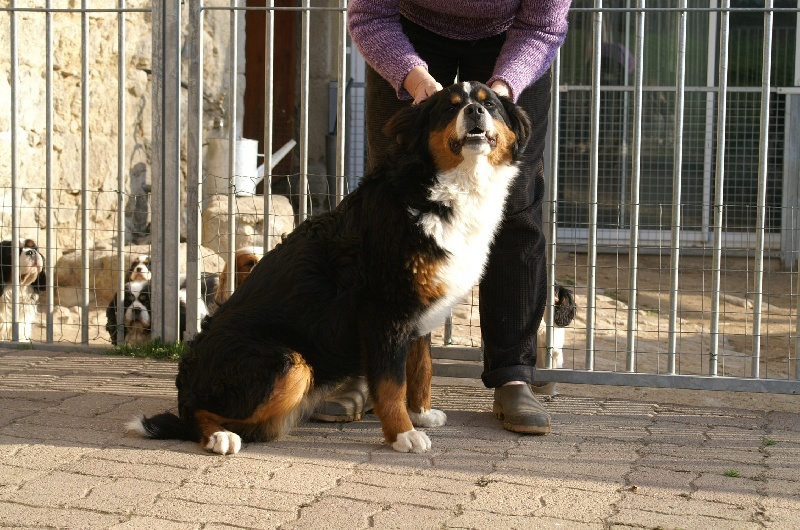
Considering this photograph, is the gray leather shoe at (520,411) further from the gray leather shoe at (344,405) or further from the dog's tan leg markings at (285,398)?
the dog's tan leg markings at (285,398)

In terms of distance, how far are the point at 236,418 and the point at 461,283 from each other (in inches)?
36.1

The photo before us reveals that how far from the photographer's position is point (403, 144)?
3.36 m

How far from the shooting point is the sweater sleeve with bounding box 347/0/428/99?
11.5 feet

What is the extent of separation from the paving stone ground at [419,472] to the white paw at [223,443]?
4 cm

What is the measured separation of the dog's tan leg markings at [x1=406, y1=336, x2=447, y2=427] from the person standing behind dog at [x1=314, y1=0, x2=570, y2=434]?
20 centimetres

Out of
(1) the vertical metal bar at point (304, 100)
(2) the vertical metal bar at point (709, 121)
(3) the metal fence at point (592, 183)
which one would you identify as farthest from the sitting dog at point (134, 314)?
(2) the vertical metal bar at point (709, 121)

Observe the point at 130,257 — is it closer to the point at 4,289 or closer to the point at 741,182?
the point at 4,289

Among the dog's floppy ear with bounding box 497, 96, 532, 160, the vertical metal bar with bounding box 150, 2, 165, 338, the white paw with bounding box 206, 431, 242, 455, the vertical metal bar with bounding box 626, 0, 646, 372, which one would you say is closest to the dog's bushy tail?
the white paw with bounding box 206, 431, 242, 455

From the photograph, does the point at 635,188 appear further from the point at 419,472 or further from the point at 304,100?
the point at 419,472

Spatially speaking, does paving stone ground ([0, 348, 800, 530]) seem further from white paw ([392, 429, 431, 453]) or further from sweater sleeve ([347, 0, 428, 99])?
sweater sleeve ([347, 0, 428, 99])

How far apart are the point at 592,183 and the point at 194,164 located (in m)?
2.07

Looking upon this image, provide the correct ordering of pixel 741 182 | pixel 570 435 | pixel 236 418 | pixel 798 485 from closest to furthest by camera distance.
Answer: pixel 798 485 < pixel 236 418 < pixel 570 435 < pixel 741 182

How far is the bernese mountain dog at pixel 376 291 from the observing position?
10.7ft

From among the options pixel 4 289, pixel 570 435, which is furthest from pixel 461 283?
pixel 4 289
